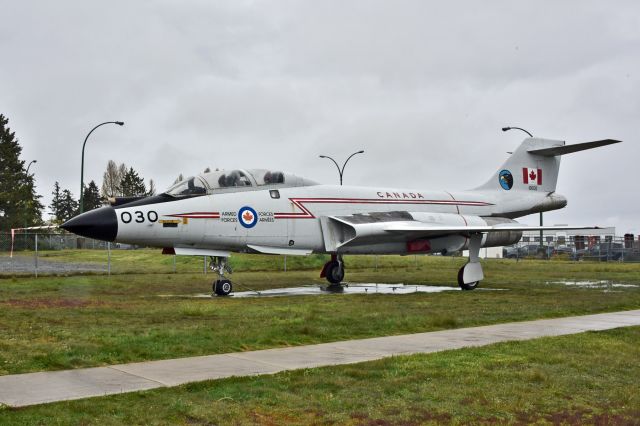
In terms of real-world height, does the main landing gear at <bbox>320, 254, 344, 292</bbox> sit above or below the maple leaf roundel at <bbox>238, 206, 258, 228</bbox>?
below

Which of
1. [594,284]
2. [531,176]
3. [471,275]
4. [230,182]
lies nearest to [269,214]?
[230,182]

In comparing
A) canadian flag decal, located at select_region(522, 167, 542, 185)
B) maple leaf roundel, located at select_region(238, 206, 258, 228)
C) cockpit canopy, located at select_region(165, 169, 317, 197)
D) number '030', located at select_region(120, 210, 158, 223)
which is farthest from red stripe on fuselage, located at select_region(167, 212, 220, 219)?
canadian flag decal, located at select_region(522, 167, 542, 185)

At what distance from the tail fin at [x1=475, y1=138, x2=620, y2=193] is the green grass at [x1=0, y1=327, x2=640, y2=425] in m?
18.7

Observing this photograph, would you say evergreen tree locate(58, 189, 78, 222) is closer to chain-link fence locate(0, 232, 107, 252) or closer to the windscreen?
chain-link fence locate(0, 232, 107, 252)

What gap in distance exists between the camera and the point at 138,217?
17188 millimetres

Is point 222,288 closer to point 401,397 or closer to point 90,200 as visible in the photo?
point 401,397

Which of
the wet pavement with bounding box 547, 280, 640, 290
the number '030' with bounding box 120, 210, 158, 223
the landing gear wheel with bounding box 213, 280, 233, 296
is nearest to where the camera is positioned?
the number '030' with bounding box 120, 210, 158, 223

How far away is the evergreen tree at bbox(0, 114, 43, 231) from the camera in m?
74.6

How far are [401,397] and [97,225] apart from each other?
12.0 metres

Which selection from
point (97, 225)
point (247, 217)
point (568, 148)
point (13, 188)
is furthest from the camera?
point (13, 188)

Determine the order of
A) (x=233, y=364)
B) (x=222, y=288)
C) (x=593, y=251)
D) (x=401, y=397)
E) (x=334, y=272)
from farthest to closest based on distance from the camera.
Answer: (x=593, y=251) → (x=334, y=272) → (x=222, y=288) → (x=233, y=364) → (x=401, y=397)

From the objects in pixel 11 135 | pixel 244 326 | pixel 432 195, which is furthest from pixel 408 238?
pixel 11 135

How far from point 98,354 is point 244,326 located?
10.5 ft

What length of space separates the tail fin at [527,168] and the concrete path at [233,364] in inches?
595
